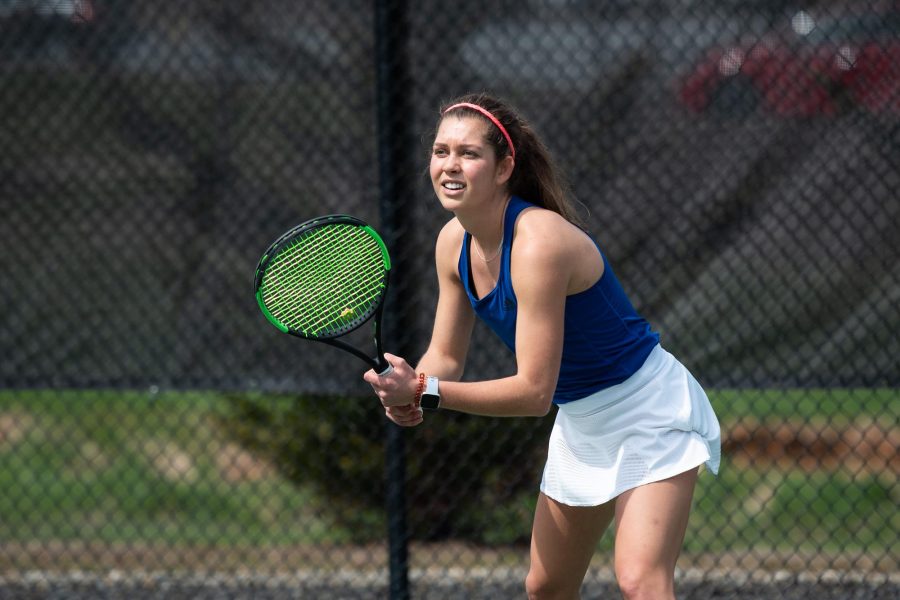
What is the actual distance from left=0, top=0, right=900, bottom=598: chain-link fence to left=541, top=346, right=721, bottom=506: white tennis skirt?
3.70 feet

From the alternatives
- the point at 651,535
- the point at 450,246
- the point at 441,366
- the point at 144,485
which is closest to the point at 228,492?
the point at 144,485

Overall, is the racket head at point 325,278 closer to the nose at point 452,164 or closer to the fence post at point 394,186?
the nose at point 452,164

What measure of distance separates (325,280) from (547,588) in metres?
0.89

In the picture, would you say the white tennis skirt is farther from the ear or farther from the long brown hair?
the ear

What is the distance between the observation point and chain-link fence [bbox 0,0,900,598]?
3742mm

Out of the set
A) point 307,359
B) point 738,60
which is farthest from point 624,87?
point 307,359

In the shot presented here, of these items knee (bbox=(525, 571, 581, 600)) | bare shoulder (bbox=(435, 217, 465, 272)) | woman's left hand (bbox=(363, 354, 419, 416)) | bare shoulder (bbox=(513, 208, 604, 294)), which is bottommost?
knee (bbox=(525, 571, 581, 600))

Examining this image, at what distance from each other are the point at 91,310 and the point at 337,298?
1648mm

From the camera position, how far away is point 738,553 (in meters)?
4.55

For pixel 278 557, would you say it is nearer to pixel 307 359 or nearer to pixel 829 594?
pixel 307 359

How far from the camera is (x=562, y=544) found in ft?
8.95

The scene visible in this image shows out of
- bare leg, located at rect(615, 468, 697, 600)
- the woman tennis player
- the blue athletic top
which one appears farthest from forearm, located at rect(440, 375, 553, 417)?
bare leg, located at rect(615, 468, 697, 600)

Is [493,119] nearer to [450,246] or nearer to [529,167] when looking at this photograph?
[529,167]

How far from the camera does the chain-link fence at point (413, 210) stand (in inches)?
147
